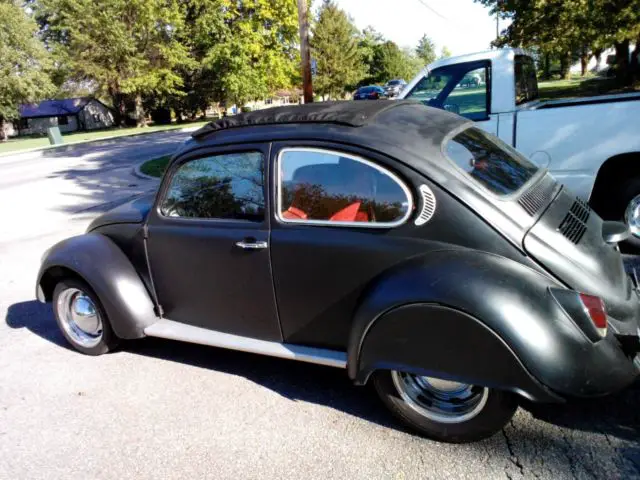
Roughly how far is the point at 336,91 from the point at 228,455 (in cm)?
5409

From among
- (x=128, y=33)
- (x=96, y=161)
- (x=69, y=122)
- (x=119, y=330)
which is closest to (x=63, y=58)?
(x=128, y=33)

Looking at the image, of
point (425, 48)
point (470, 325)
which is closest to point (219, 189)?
point (470, 325)

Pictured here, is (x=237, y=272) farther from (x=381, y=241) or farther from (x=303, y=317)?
(x=381, y=241)

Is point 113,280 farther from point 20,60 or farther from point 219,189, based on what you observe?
point 20,60

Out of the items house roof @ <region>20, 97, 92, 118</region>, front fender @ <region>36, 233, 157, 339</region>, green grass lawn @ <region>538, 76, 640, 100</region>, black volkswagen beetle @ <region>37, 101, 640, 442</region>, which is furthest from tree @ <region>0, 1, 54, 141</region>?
black volkswagen beetle @ <region>37, 101, 640, 442</region>

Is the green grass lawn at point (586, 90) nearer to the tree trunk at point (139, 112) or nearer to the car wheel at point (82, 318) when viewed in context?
the car wheel at point (82, 318)

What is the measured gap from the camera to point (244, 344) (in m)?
3.12

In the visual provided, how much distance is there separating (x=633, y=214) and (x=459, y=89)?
2280 mm

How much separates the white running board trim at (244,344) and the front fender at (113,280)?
13 centimetres

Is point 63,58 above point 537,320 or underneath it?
above

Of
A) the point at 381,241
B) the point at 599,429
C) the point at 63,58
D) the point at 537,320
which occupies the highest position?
the point at 63,58

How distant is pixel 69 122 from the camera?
5597 centimetres

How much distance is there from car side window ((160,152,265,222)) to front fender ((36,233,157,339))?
1.81 feet

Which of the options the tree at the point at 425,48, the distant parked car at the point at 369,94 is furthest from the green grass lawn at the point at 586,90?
the tree at the point at 425,48
